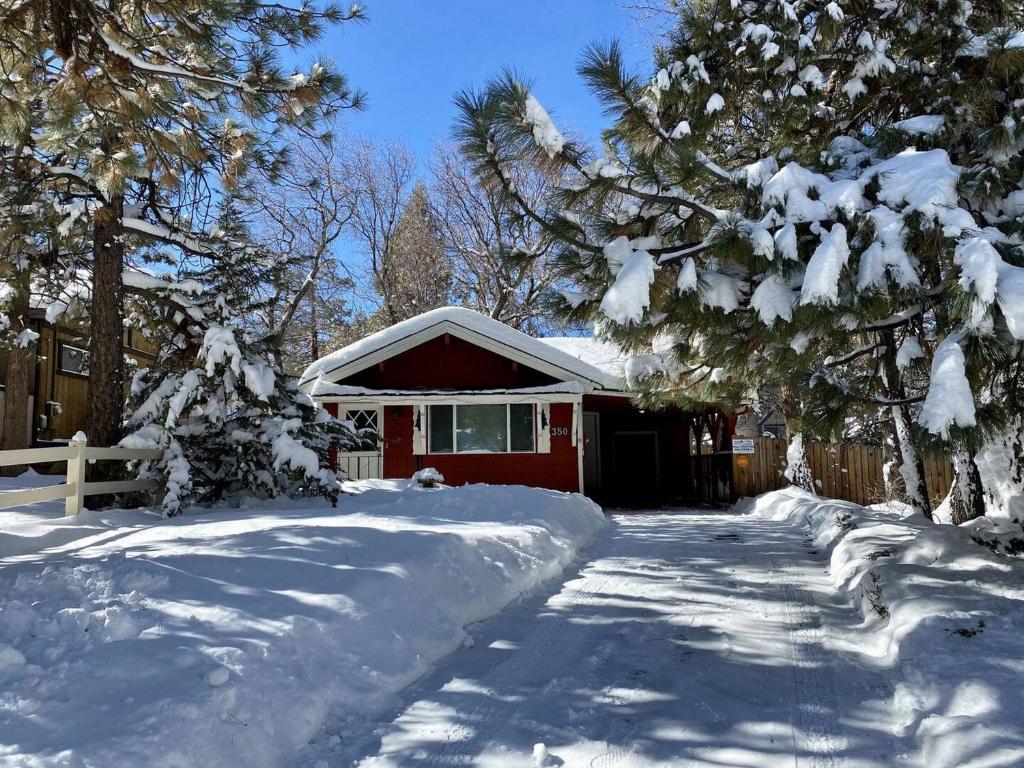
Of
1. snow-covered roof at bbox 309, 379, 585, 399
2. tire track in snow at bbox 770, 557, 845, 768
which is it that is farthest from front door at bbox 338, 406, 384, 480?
tire track in snow at bbox 770, 557, 845, 768

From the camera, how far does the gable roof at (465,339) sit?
14922 mm

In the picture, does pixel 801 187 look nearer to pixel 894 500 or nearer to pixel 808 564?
pixel 808 564

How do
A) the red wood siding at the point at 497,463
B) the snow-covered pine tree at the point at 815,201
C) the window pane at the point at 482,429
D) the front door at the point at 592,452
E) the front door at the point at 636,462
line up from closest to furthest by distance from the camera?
1. the snow-covered pine tree at the point at 815,201
2. the red wood siding at the point at 497,463
3. the window pane at the point at 482,429
4. the front door at the point at 592,452
5. the front door at the point at 636,462

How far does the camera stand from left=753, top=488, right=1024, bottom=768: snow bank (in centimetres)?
290

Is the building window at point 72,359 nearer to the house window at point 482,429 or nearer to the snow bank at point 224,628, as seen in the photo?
the house window at point 482,429

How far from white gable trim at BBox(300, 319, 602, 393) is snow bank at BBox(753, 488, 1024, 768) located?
26.0 feet

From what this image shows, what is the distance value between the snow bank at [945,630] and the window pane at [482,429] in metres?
8.54

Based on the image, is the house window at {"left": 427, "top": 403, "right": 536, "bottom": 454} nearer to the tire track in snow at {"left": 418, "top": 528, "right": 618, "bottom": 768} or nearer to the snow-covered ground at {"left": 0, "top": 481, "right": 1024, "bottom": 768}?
the snow-covered ground at {"left": 0, "top": 481, "right": 1024, "bottom": 768}

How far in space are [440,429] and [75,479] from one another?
28.1 feet

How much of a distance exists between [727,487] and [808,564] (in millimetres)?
9335

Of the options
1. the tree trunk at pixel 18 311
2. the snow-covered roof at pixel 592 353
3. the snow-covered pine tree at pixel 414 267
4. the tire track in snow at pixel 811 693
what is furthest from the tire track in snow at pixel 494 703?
the snow-covered pine tree at pixel 414 267

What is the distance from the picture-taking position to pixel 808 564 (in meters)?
7.39

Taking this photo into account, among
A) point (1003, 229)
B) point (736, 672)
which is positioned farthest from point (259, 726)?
point (1003, 229)

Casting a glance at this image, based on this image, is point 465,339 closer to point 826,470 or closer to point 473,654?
point 826,470
